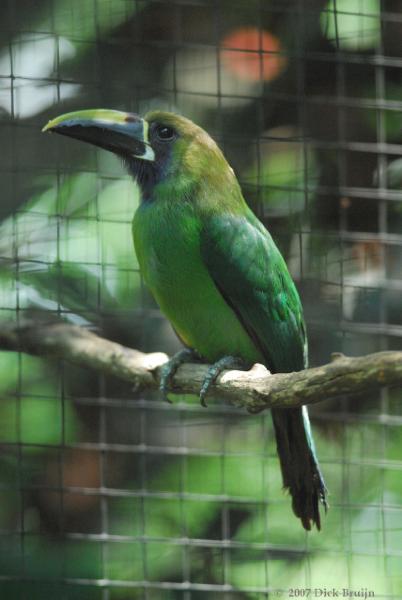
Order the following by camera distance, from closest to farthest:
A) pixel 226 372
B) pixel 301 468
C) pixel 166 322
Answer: pixel 226 372, pixel 301 468, pixel 166 322

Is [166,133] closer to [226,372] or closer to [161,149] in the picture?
[161,149]

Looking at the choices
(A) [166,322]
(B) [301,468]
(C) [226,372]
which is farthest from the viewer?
(A) [166,322]

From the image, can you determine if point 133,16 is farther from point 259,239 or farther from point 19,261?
point 259,239

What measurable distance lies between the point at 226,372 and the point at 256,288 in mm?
206

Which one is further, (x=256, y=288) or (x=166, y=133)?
(x=166, y=133)

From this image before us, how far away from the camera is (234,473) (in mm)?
2861

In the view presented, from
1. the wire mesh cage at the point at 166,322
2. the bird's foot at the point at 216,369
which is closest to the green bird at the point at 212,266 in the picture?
the bird's foot at the point at 216,369

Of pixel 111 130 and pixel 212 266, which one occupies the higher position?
pixel 111 130

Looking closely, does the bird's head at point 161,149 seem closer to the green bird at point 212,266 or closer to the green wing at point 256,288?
the green bird at point 212,266

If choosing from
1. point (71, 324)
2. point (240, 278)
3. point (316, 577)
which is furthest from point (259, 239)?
point (316, 577)

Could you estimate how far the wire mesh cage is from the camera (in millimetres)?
2760

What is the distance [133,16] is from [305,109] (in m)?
0.61

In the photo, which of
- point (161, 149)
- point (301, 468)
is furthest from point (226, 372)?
point (161, 149)

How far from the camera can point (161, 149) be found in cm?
226
